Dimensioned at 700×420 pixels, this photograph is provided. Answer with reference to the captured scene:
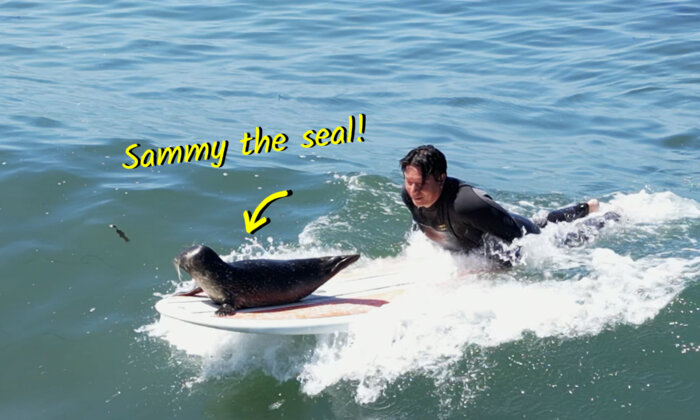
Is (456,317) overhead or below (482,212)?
below

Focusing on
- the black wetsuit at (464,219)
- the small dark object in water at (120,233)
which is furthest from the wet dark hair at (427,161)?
the small dark object in water at (120,233)

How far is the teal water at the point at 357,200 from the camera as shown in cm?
604

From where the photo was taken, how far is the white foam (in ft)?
20.0

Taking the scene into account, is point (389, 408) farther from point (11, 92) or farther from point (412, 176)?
point (11, 92)

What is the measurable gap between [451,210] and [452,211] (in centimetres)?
1

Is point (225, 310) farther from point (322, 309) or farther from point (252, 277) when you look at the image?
point (322, 309)

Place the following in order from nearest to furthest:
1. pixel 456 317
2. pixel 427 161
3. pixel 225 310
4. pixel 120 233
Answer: pixel 225 310 → pixel 456 317 → pixel 427 161 → pixel 120 233

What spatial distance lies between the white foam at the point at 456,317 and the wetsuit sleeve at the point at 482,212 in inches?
14.5

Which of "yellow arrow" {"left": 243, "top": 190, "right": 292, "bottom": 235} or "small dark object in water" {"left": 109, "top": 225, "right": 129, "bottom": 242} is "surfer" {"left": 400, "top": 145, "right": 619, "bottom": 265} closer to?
"yellow arrow" {"left": 243, "top": 190, "right": 292, "bottom": 235}

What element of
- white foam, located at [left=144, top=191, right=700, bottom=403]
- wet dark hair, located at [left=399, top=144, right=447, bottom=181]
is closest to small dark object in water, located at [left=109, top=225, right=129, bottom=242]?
white foam, located at [left=144, top=191, right=700, bottom=403]

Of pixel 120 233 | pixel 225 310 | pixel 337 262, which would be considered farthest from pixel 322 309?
pixel 120 233

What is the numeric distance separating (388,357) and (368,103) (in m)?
7.68

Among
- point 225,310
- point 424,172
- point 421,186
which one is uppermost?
point 424,172

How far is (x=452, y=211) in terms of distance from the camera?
6848 mm
